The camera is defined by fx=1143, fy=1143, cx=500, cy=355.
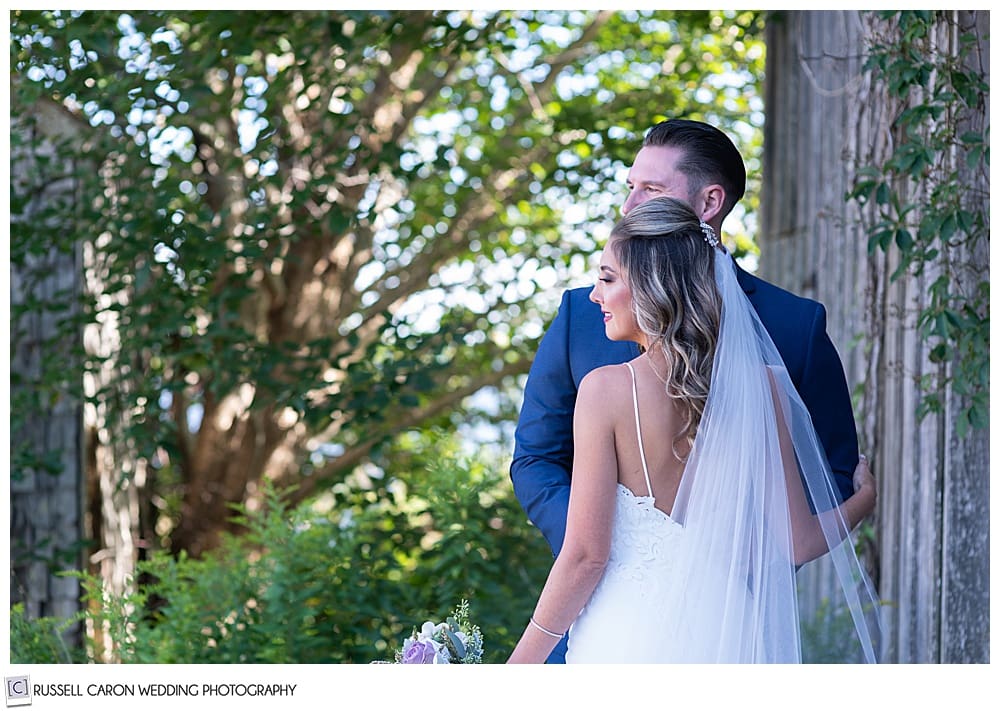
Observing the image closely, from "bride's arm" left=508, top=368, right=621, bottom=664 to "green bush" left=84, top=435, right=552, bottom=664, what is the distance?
1.79 metres

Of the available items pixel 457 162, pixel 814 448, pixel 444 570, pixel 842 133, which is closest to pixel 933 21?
pixel 842 133

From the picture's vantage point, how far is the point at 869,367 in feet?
11.7

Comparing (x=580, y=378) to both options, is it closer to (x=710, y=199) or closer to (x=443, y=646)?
(x=710, y=199)

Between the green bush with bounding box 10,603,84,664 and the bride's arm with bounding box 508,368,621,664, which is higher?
the bride's arm with bounding box 508,368,621,664

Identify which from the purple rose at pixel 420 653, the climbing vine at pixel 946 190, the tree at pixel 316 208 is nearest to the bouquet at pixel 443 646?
the purple rose at pixel 420 653

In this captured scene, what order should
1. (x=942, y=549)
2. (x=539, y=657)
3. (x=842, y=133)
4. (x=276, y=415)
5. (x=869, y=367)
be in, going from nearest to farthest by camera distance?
(x=539, y=657), (x=942, y=549), (x=869, y=367), (x=842, y=133), (x=276, y=415)

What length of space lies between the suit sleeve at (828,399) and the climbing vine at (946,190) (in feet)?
2.09

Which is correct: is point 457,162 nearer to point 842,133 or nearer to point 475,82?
point 475,82

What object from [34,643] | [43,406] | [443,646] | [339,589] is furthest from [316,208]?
[443,646]

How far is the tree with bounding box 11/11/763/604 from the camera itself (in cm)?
419

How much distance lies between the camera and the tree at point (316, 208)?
419 cm

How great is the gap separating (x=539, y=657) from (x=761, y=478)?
53 centimetres
